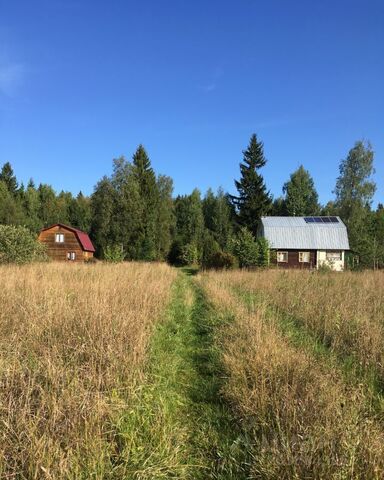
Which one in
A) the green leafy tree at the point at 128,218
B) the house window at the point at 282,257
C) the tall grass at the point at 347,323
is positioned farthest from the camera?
the green leafy tree at the point at 128,218

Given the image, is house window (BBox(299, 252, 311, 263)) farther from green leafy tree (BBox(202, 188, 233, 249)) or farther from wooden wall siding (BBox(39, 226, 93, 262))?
wooden wall siding (BBox(39, 226, 93, 262))

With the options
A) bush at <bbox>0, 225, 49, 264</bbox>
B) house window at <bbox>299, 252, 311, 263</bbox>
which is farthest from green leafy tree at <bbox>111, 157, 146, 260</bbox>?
bush at <bbox>0, 225, 49, 264</bbox>

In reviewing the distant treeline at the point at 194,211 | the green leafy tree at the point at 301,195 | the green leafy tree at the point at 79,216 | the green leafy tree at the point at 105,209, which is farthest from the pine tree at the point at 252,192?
the green leafy tree at the point at 79,216

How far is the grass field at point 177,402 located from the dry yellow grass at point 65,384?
0.01 meters

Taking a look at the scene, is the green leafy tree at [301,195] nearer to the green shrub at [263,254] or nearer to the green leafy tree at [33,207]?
the green shrub at [263,254]

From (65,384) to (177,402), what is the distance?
47.7 inches

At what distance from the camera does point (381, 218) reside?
52125mm

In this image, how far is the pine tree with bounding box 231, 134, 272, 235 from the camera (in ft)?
169

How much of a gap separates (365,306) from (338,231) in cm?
3263

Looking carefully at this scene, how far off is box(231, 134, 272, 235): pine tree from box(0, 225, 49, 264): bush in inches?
1356

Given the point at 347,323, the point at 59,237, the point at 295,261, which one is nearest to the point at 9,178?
the point at 59,237

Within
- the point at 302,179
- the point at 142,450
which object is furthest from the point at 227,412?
the point at 302,179

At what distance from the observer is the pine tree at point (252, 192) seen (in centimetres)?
5150

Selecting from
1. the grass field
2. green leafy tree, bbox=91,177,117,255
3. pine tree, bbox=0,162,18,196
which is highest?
pine tree, bbox=0,162,18,196
